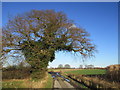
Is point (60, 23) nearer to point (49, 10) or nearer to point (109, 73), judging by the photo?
point (49, 10)

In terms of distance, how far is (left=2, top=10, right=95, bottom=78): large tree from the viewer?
65.1 feet

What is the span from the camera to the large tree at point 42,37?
19841 millimetres

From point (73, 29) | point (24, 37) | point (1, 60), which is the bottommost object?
point (1, 60)

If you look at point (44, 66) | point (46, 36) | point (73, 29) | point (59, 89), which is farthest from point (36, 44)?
point (59, 89)

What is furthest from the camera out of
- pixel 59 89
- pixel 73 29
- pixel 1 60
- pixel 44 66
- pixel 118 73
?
pixel 73 29

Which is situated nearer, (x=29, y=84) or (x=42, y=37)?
(x=29, y=84)

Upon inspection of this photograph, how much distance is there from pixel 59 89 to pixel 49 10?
16.8 metres

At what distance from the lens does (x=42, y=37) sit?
71.8 ft

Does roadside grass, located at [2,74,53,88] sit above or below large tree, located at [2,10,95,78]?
below

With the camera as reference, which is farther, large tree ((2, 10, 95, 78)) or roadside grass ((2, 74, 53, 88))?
large tree ((2, 10, 95, 78))

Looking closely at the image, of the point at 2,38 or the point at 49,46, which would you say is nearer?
the point at 2,38

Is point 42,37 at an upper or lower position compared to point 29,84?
upper

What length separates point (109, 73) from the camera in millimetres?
16750

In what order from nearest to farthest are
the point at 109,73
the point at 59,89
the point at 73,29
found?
the point at 59,89, the point at 109,73, the point at 73,29
